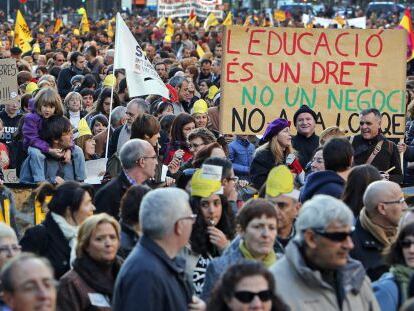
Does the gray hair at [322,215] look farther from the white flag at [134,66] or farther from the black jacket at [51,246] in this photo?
the white flag at [134,66]

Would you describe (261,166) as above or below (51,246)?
below

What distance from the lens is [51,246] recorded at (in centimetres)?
737

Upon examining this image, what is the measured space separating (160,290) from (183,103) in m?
10.3

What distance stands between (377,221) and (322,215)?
1.51m

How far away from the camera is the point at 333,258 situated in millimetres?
5836

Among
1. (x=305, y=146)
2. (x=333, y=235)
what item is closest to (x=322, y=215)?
(x=333, y=235)

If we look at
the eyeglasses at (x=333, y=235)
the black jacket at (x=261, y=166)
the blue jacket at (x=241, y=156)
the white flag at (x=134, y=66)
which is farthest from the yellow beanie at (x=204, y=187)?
the white flag at (x=134, y=66)

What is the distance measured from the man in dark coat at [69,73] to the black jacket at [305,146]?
28.0ft

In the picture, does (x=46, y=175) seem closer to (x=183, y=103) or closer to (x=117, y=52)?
(x=117, y=52)

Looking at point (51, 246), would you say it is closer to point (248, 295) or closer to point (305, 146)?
point (248, 295)

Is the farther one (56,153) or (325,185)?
(56,153)

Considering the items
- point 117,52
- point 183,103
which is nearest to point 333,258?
point 117,52

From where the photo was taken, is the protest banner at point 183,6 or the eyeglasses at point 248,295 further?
the protest banner at point 183,6

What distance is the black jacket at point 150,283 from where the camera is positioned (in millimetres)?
5754
